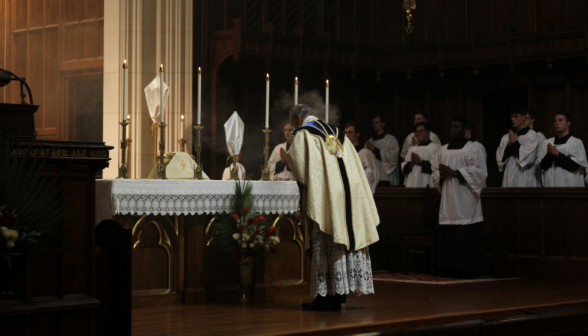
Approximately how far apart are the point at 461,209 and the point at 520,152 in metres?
1.43

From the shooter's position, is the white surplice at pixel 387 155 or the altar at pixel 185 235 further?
the white surplice at pixel 387 155

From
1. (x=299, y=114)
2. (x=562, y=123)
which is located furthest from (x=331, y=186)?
(x=562, y=123)

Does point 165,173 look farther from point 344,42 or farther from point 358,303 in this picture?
point 344,42

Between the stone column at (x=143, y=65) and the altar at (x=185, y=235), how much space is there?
2.99 metres

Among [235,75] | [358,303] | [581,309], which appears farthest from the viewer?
[235,75]

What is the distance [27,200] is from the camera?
355 centimetres

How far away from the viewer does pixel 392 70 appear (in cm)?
1141

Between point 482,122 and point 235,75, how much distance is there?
3.85 meters

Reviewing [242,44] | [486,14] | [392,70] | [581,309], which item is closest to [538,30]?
[486,14]

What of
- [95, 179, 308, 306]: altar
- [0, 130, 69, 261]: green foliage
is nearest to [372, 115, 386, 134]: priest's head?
[95, 179, 308, 306]: altar

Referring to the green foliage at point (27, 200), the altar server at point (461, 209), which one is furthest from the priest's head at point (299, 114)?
the altar server at point (461, 209)

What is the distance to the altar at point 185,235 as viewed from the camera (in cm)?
597

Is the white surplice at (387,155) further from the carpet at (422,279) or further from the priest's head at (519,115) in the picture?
the carpet at (422,279)

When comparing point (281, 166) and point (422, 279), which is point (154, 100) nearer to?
point (281, 166)
